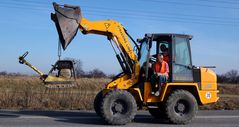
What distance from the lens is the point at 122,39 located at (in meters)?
13.6

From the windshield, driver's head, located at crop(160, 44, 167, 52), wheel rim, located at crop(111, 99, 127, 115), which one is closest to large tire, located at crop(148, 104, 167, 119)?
wheel rim, located at crop(111, 99, 127, 115)

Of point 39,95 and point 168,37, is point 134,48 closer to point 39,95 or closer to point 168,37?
point 168,37

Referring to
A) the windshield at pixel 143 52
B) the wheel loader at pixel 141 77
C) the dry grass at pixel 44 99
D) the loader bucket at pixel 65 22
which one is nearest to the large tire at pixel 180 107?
the wheel loader at pixel 141 77

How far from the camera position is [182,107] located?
1311 cm

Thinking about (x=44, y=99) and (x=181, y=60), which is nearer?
(x=181, y=60)

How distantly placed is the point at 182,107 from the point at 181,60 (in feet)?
4.92

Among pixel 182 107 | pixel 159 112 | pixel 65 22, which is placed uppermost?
pixel 65 22

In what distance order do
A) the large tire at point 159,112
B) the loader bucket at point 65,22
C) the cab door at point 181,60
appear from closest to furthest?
the loader bucket at point 65,22
the large tire at point 159,112
the cab door at point 181,60

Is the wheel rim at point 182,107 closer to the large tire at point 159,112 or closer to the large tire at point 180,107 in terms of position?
the large tire at point 180,107

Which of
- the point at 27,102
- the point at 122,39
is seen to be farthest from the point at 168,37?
the point at 27,102

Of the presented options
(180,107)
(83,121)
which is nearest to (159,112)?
(180,107)

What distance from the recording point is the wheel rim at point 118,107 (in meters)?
12.6

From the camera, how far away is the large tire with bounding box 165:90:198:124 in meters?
12.9

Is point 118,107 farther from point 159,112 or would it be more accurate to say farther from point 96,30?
point 96,30
